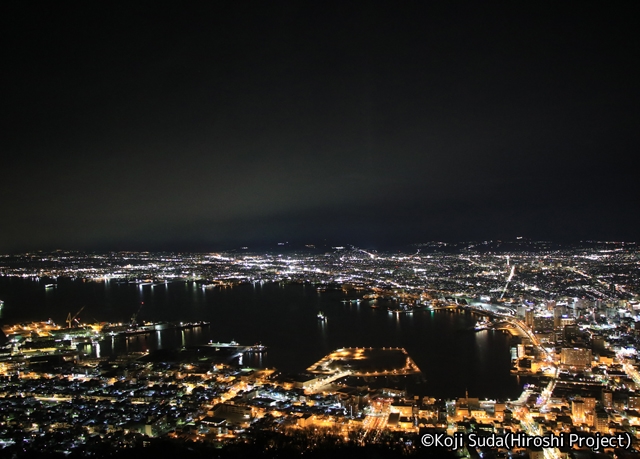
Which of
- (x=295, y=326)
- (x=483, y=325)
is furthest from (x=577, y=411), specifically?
(x=295, y=326)

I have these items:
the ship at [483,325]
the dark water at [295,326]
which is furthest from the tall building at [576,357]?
the ship at [483,325]

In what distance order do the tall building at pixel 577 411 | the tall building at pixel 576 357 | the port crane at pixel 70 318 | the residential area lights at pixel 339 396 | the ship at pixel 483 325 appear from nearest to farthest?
the residential area lights at pixel 339 396 < the tall building at pixel 577 411 < the tall building at pixel 576 357 < the ship at pixel 483 325 < the port crane at pixel 70 318

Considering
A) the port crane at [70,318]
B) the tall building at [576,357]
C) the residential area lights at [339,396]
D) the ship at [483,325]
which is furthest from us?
the port crane at [70,318]

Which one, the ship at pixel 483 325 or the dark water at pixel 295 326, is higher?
the dark water at pixel 295 326

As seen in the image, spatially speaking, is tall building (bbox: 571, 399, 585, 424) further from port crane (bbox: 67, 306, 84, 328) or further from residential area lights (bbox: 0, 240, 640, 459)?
port crane (bbox: 67, 306, 84, 328)

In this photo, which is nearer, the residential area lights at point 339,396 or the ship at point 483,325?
the residential area lights at point 339,396

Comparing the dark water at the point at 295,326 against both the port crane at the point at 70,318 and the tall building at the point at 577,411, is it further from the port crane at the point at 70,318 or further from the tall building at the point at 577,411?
the tall building at the point at 577,411

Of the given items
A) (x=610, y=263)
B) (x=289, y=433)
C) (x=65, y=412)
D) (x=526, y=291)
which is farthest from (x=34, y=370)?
(x=610, y=263)

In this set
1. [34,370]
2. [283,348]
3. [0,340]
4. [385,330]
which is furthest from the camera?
[385,330]

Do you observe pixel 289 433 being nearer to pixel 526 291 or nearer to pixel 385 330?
pixel 385 330

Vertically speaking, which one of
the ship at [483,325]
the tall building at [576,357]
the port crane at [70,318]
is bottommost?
the ship at [483,325]
